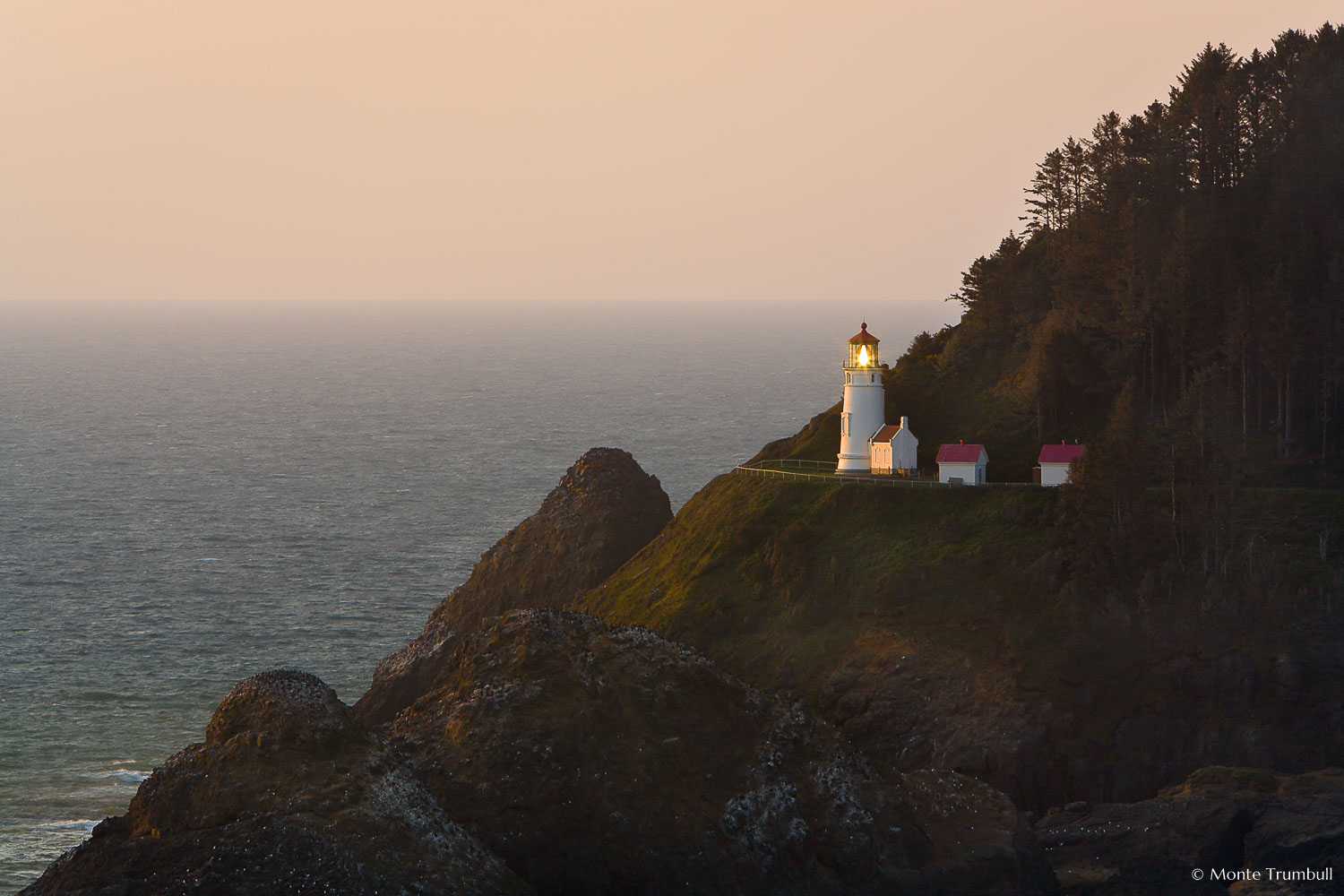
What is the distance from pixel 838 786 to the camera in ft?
166

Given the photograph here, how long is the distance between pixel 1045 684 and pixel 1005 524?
11.1 meters

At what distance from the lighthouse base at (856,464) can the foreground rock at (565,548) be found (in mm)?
11318

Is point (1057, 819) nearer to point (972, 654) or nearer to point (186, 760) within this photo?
point (972, 654)

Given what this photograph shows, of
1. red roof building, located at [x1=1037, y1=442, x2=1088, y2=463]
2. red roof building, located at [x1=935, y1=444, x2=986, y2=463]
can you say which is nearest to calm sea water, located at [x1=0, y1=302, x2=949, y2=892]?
red roof building, located at [x1=935, y1=444, x2=986, y2=463]

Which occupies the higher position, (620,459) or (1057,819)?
(620,459)

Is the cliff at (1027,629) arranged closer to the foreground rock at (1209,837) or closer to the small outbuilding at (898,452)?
the small outbuilding at (898,452)

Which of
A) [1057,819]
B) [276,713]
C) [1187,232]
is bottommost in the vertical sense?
[1057,819]

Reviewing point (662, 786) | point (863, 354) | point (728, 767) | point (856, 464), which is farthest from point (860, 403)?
point (662, 786)

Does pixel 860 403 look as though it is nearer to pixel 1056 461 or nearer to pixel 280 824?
pixel 1056 461

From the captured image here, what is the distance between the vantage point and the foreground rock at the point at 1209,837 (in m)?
50.1

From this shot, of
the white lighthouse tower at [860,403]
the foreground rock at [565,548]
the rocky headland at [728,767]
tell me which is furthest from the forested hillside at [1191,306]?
the foreground rock at [565,548]

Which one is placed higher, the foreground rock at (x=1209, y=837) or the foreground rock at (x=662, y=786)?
the foreground rock at (x=662, y=786)

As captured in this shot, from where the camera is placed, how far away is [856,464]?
8144 cm

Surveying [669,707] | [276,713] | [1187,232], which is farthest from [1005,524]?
[276,713]
